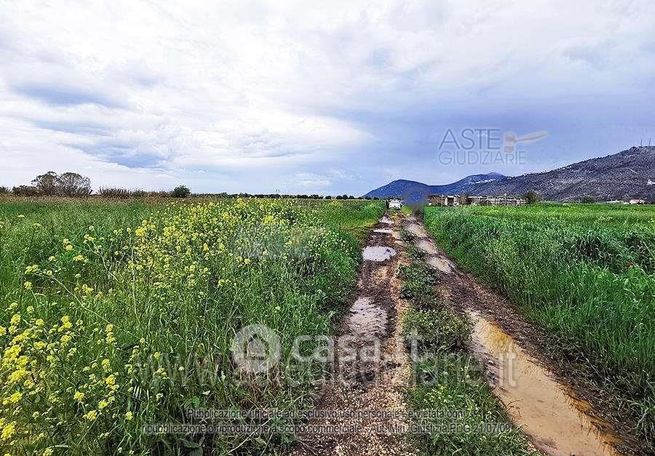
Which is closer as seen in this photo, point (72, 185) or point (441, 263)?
point (441, 263)

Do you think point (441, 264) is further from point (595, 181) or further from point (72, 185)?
point (595, 181)

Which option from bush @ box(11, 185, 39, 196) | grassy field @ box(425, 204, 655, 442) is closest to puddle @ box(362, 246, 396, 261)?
grassy field @ box(425, 204, 655, 442)

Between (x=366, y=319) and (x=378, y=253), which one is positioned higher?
(x=378, y=253)

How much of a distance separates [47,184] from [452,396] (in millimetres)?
52199

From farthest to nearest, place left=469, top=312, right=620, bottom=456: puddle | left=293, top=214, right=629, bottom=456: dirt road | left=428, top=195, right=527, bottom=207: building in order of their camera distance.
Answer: left=428, top=195, right=527, bottom=207: building < left=469, top=312, right=620, bottom=456: puddle < left=293, top=214, right=629, bottom=456: dirt road

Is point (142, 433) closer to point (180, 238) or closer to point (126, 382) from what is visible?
point (126, 382)

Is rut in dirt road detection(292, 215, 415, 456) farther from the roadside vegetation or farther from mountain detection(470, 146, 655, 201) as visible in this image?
mountain detection(470, 146, 655, 201)

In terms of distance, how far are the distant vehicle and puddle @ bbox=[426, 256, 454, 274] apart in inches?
2216

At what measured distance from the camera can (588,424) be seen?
4852 mm

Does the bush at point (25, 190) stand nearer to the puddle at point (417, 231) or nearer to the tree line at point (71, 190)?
the tree line at point (71, 190)

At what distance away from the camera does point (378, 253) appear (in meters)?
16.0

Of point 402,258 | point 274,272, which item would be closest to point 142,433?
point 274,272

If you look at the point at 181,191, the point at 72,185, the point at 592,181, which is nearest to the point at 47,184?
the point at 72,185

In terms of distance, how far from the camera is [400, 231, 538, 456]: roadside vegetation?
12.6 ft
